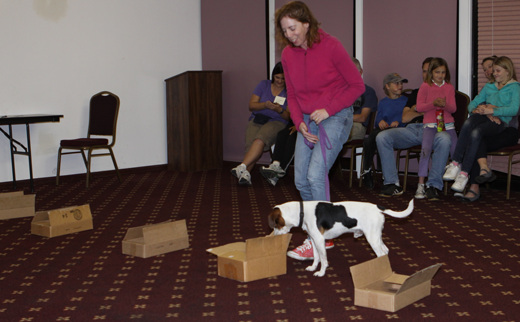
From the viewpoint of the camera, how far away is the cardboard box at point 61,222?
3.31 m

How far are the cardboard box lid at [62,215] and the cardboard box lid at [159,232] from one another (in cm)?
66

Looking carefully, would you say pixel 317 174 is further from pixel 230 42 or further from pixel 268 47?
pixel 230 42

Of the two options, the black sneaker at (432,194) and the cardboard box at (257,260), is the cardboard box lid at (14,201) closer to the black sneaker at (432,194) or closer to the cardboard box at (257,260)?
the cardboard box at (257,260)

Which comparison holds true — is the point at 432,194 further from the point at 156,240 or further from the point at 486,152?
the point at 156,240

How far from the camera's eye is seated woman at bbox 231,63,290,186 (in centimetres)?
553

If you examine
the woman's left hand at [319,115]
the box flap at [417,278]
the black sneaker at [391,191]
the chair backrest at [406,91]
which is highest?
the chair backrest at [406,91]

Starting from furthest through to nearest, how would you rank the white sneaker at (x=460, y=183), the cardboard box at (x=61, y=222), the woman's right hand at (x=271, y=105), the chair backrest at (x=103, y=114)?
1. the chair backrest at (x=103, y=114)
2. the woman's right hand at (x=271, y=105)
3. the white sneaker at (x=460, y=183)
4. the cardboard box at (x=61, y=222)

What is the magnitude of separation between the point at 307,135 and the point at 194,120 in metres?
4.15

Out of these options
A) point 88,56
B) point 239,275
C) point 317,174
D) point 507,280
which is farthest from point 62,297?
point 88,56

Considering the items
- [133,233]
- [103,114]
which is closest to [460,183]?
[133,233]

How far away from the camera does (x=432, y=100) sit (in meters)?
4.64

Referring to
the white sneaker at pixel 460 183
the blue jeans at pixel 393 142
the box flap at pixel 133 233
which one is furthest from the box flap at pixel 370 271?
the blue jeans at pixel 393 142

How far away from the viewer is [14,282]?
248 centimetres

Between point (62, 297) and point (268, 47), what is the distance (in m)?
4.97
